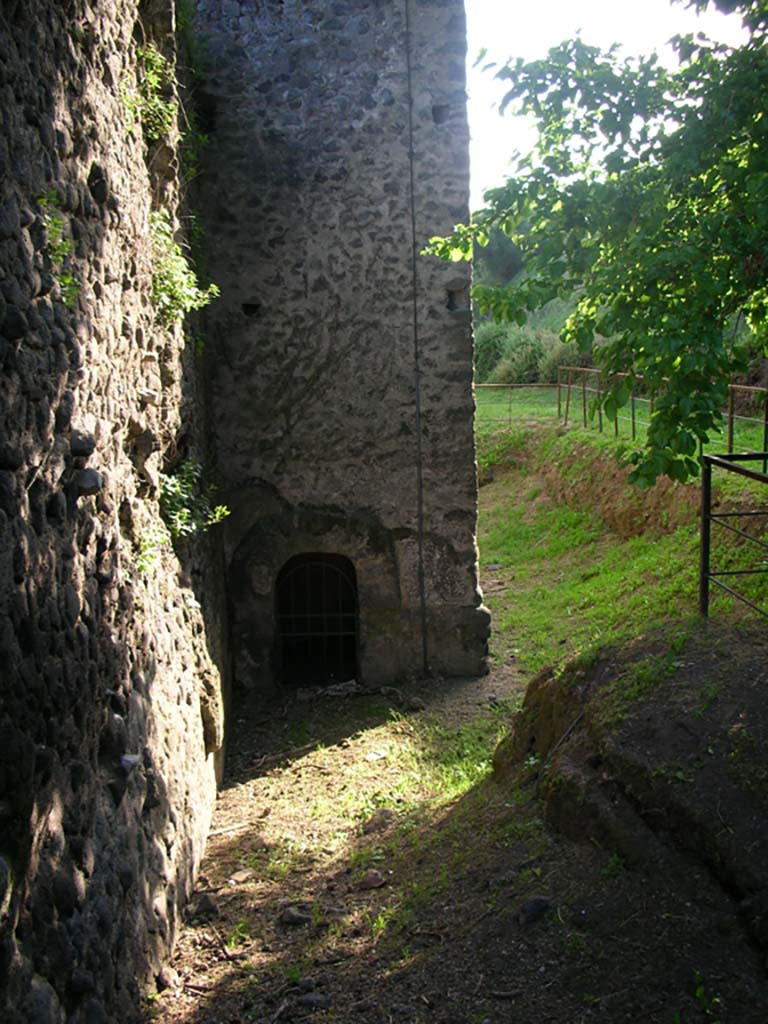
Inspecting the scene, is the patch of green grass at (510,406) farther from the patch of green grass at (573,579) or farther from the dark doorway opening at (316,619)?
the dark doorway opening at (316,619)

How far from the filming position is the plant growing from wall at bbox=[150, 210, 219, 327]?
5.24 metres

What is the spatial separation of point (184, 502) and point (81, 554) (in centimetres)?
245

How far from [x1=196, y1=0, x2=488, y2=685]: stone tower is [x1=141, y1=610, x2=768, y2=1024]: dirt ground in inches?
117

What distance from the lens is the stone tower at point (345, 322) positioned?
8.12 meters

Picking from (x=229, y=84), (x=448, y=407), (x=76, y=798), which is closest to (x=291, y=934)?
(x=76, y=798)

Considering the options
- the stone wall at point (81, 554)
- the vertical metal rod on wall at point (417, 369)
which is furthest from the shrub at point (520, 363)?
the stone wall at point (81, 554)

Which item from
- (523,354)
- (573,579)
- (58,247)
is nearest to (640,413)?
(573,579)

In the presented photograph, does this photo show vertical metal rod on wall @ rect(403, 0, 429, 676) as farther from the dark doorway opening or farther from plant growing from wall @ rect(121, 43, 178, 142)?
plant growing from wall @ rect(121, 43, 178, 142)

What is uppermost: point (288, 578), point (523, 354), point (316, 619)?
point (523, 354)

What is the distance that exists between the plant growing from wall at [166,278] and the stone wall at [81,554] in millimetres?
165

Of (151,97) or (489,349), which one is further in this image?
(489,349)

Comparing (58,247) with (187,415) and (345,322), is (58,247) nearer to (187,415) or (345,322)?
(187,415)

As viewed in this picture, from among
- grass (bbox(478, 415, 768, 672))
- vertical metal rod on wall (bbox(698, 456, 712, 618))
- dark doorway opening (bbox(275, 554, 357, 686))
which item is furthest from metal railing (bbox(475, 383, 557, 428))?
vertical metal rod on wall (bbox(698, 456, 712, 618))

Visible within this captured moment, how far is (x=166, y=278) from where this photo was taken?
17.5 ft
